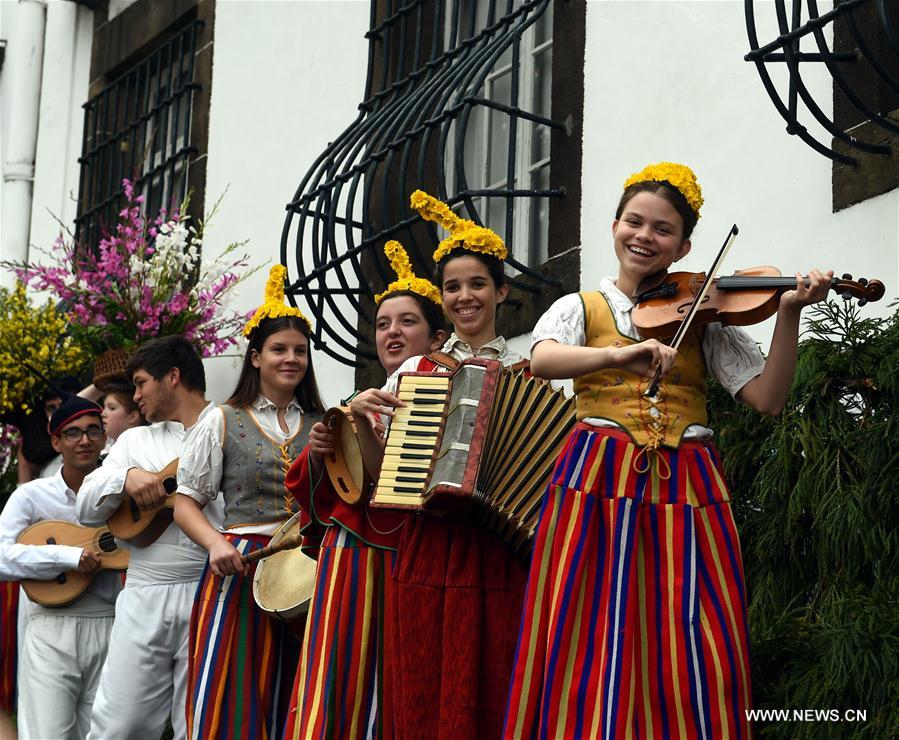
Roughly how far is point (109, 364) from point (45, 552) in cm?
182

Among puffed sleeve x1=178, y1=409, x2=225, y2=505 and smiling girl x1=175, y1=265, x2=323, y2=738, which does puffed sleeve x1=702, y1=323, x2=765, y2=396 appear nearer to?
smiling girl x1=175, y1=265, x2=323, y2=738

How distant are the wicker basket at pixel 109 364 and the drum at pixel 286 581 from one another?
9.62 ft

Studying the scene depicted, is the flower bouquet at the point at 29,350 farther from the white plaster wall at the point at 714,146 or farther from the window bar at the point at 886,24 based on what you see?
the window bar at the point at 886,24

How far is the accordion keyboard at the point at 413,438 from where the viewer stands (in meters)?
4.34

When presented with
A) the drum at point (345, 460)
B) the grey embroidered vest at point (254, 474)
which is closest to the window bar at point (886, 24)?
the drum at point (345, 460)

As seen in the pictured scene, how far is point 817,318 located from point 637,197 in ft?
3.40

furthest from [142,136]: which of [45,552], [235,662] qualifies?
[235,662]

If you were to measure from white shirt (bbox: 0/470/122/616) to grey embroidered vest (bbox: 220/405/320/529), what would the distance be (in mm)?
1372

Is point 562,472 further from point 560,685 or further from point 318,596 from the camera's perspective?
point 318,596

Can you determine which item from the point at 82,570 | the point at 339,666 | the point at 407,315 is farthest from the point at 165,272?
the point at 339,666

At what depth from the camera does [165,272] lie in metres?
8.76

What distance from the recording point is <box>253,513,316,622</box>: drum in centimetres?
523

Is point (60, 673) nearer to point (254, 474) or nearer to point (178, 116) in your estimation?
point (254, 474)

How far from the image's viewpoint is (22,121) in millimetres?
12641
